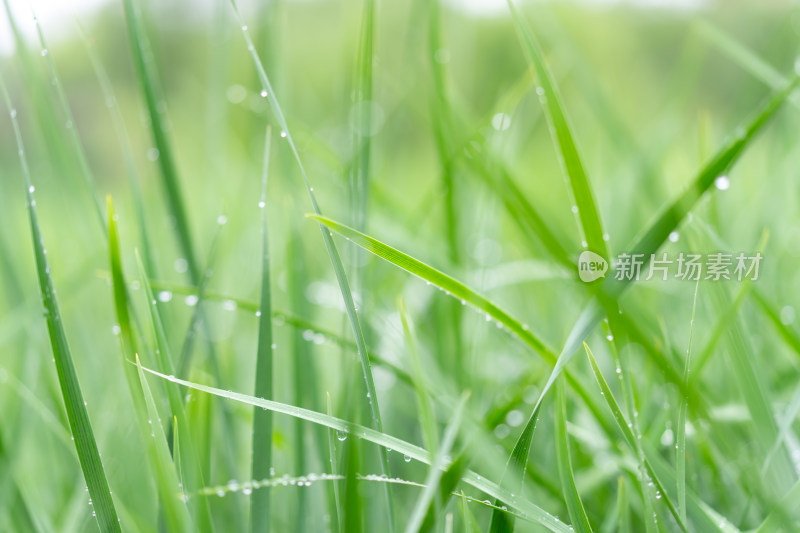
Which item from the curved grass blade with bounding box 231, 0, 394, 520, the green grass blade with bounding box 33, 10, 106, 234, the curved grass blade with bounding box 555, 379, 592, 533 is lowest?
the curved grass blade with bounding box 555, 379, 592, 533

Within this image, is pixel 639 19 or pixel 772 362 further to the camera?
pixel 639 19

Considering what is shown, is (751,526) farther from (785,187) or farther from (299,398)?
(785,187)

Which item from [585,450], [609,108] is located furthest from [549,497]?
[609,108]

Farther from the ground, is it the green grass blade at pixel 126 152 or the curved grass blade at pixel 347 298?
the green grass blade at pixel 126 152

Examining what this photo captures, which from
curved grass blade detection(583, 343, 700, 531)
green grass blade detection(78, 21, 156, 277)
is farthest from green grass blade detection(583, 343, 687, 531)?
green grass blade detection(78, 21, 156, 277)

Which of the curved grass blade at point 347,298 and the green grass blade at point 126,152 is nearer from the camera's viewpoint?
the curved grass blade at point 347,298

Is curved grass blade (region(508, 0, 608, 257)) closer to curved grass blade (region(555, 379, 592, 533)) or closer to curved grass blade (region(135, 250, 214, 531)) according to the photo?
curved grass blade (region(555, 379, 592, 533))

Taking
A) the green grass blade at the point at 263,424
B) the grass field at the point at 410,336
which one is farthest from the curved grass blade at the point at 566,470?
the green grass blade at the point at 263,424

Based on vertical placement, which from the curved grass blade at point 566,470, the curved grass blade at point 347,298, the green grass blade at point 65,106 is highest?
the green grass blade at point 65,106

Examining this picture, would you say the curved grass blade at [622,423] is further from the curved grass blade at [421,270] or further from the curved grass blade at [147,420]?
the curved grass blade at [147,420]
